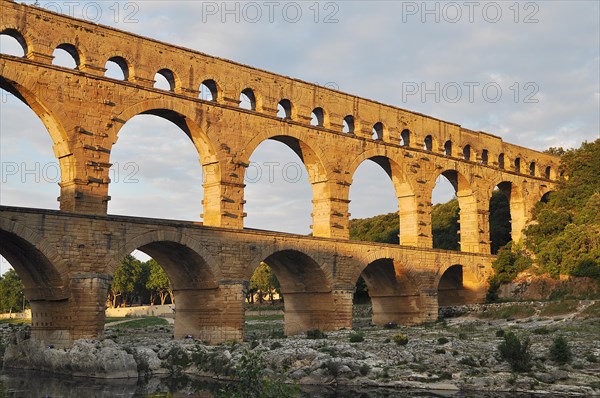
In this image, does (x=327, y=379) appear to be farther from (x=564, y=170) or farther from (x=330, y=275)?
(x=564, y=170)

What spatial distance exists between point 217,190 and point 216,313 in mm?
5348

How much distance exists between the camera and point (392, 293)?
38.9 metres

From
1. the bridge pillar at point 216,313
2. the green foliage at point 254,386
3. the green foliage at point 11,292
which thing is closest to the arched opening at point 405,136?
the bridge pillar at point 216,313

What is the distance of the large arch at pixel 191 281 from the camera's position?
28.9 m

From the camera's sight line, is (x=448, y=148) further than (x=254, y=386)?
Yes

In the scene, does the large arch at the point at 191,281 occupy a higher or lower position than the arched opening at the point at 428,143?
lower

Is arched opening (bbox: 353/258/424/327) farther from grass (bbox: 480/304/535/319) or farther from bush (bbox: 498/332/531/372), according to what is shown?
bush (bbox: 498/332/531/372)

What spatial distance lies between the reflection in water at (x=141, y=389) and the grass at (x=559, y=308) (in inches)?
687

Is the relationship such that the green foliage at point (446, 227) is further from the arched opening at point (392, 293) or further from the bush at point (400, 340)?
the bush at point (400, 340)

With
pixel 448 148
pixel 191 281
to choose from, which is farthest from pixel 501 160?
pixel 191 281

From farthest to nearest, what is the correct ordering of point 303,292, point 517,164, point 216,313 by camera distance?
point 517,164, point 303,292, point 216,313

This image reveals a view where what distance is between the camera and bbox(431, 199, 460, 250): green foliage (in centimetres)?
5328

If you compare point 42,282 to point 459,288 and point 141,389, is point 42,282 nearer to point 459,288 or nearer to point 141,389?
point 141,389

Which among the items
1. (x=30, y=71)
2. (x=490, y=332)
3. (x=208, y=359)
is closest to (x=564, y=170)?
(x=490, y=332)
